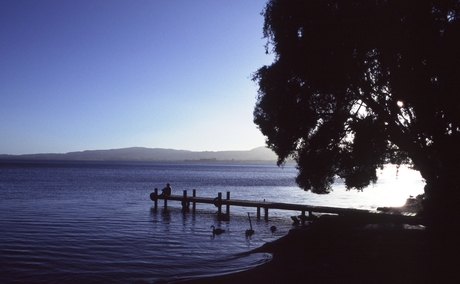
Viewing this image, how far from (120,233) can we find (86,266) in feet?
26.0

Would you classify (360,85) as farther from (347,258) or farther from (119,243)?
(119,243)

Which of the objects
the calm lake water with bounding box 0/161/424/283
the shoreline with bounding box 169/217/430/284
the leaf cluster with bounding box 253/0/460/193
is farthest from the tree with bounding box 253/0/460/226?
the calm lake water with bounding box 0/161/424/283

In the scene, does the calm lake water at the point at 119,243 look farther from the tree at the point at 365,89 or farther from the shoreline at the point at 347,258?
the tree at the point at 365,89

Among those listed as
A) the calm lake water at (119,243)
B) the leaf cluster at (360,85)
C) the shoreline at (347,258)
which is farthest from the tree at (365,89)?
the calm lake water at (119,243)

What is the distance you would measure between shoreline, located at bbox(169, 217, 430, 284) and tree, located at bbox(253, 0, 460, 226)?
2.92 metres

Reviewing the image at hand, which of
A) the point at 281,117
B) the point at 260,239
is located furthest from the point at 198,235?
the point at 281,117

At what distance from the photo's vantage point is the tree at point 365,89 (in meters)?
16.9

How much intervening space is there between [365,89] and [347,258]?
8404 millimetres

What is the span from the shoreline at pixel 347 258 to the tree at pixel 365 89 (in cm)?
292

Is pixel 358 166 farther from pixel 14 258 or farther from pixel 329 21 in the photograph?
pixel 14 258

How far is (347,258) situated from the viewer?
1431 centimetres

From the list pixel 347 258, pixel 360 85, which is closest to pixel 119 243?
pixel 347 258

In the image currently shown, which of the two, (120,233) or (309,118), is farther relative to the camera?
(120,233)

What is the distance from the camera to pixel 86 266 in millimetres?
16984
